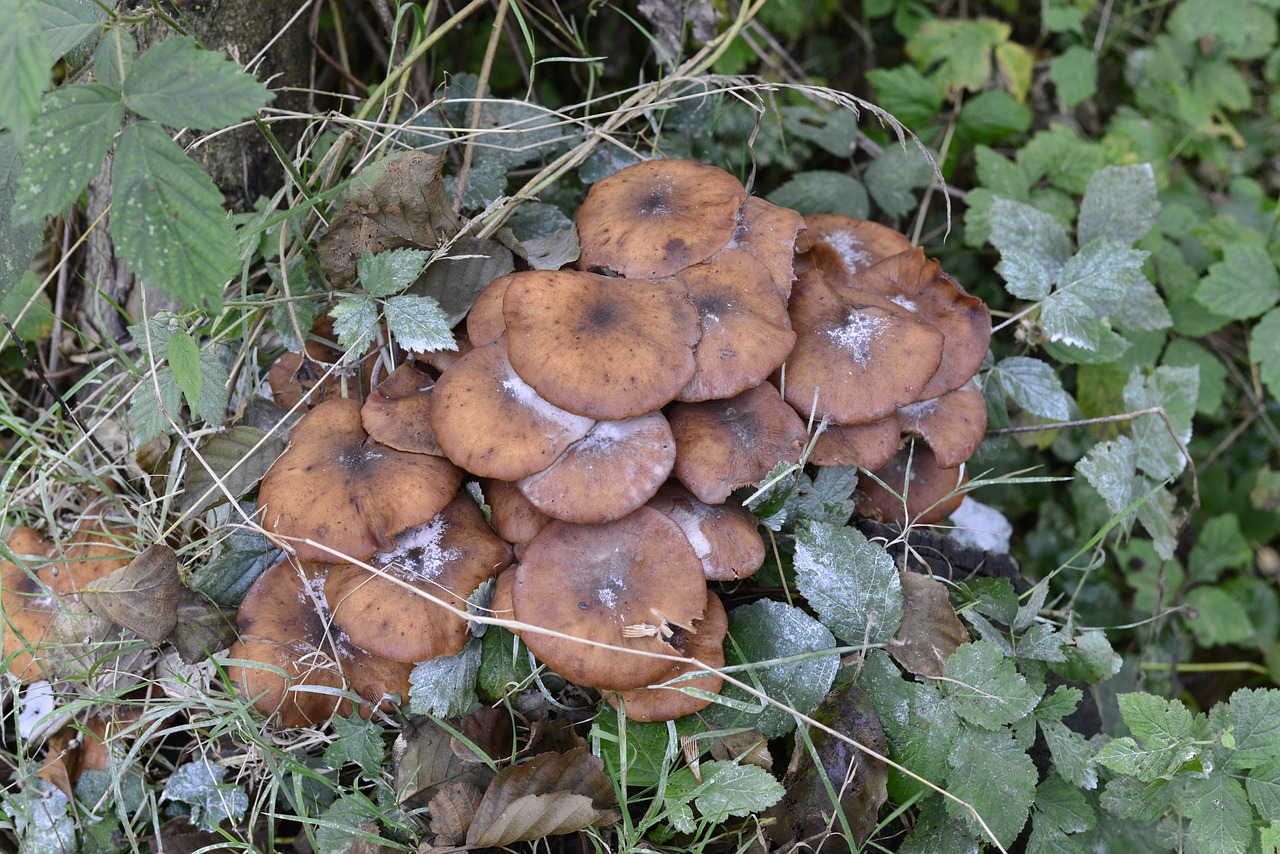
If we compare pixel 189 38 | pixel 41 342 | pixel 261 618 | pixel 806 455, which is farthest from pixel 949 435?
pixel 41 342

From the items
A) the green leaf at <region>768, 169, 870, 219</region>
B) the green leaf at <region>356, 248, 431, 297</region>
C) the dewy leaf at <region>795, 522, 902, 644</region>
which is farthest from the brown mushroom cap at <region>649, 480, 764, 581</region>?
the green leaf at <region>768, 169, 870, 219</region>

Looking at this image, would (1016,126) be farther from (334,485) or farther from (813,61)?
(334,485)

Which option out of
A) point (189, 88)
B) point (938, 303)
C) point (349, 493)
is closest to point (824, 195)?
point (938, 303)

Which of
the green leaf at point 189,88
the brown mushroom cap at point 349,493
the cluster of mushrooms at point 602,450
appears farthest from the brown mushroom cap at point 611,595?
the green leaf at point 189,88

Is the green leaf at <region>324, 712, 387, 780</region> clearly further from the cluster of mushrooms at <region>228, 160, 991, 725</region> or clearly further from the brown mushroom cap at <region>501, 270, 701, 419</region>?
the brown mushroom cap at <region>501, 270, 701, 419</region>

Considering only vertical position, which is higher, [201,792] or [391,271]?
[391,271]

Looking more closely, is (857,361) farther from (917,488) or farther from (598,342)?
(598,342)

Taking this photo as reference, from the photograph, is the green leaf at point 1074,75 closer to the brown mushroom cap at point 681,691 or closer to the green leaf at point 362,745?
the brown mushroom cap at point 681,691
